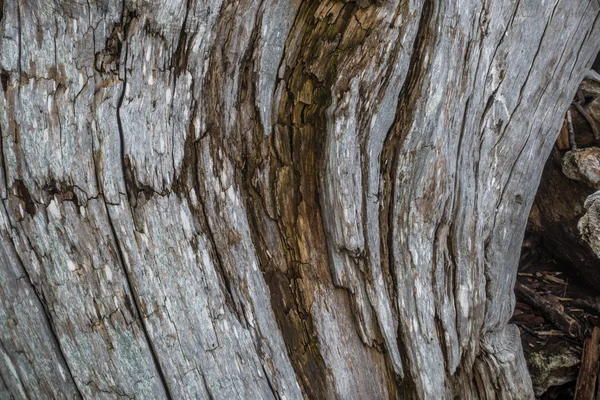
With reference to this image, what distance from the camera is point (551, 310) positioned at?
306 centimetres

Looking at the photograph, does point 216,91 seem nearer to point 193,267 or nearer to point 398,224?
point 193,267

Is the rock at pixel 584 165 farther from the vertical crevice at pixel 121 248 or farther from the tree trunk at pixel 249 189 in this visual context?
the vertical crevice at pixel 121 248

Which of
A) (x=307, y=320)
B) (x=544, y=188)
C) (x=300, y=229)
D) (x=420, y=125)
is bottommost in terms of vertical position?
(x=307, y=320)

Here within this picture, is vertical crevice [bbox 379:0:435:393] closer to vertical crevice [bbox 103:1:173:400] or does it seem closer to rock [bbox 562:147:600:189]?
vertical crevice [bbox 103:1:173:400]

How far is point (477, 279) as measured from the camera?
255 cm

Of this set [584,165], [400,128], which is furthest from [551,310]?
[400,128]

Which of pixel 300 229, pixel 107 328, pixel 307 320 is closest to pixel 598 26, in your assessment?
pixel 300 229

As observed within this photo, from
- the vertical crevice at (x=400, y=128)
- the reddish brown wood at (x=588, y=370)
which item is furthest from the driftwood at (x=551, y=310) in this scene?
the vertical crevice at (x=400, y=128)

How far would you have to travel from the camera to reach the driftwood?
2.98 metres

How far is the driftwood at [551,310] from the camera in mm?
2975

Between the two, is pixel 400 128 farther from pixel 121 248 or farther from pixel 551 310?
A: pixel 551 310

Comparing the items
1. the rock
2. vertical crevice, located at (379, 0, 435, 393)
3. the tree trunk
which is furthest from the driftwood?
vertical crevice, located at (379, 0, 435, 393)

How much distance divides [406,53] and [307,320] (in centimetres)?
118

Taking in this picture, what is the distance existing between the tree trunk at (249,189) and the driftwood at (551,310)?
0.83 metres
